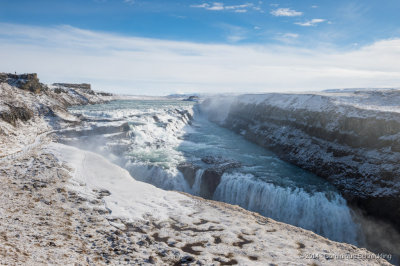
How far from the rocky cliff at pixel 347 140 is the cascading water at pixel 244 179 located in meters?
2.04

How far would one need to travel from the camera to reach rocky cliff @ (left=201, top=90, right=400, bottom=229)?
23156 mm

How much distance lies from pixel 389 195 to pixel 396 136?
7.07 meters

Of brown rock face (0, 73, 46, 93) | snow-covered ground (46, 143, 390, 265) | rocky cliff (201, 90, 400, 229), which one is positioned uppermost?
brown rock face (0, 73, 46, 93)

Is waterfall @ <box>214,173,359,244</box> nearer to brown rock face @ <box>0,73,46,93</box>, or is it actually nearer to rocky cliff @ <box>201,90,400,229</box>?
rocky cliff @ <box>201,90,400,229</box>

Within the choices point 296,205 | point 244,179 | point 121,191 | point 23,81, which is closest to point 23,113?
point 23,81

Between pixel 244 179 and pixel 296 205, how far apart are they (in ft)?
17.4

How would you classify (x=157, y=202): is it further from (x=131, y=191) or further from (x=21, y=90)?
(x=21, y=90)

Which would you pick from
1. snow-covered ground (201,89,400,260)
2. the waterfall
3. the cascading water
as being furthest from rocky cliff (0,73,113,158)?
snow-covered ground (201,89,400,260)

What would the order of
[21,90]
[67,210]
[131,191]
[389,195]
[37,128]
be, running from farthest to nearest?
[21,90] → [37,128] → [389,195] → [131,191] → [67,210]

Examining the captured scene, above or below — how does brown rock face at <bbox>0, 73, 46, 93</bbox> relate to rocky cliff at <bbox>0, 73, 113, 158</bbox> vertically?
above

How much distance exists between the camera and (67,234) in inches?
429

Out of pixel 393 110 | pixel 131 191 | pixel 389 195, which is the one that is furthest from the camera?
pixel 393 110

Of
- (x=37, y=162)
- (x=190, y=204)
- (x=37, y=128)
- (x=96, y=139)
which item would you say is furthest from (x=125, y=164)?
(x=190, y=204)

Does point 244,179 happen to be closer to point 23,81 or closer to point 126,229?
point 126,229
